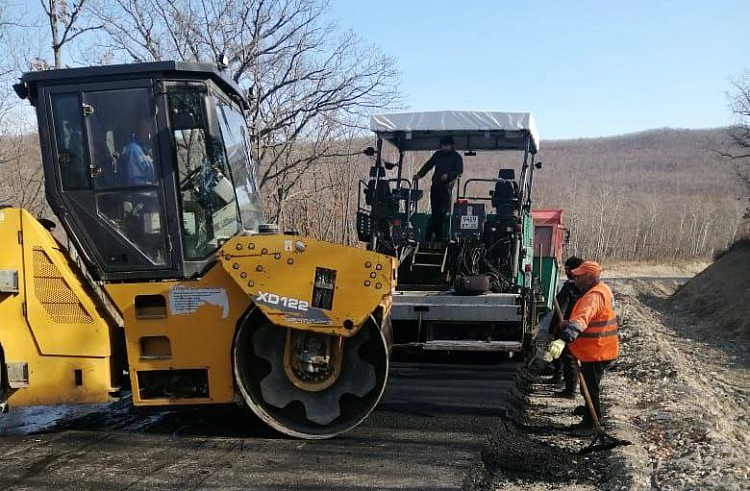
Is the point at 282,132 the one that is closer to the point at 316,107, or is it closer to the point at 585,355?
the point at 316,107

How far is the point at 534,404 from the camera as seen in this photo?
21.2 ft

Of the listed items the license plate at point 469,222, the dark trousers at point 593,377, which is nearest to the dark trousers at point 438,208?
the license plate at point 469,222

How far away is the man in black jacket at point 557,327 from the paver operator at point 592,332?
1078 millimetres

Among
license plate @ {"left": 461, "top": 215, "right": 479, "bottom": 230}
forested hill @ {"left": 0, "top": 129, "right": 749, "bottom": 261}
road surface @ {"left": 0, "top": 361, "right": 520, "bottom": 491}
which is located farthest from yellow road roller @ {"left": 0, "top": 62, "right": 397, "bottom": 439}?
forested hill @ {"left": 0, "top": 129, "right": 749, "bottom": 261}

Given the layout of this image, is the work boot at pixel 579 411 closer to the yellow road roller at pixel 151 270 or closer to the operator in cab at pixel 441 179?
the yellow road roller at pixel 151 270

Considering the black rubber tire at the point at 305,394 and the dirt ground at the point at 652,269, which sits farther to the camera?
the dirt ground at the point at 652,269

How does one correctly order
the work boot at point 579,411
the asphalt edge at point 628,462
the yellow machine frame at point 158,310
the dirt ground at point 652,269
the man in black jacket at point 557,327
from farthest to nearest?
the dirt ground at point 652,269, the man in black jacket at point 557,327, the work boot at point 579,411, the yellow machine frame at point 158,310, the asphalt edge at point 628,462

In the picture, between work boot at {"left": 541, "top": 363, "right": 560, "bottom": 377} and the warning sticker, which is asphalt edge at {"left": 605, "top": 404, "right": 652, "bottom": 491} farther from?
the warning sticker

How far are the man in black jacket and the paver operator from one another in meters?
1.08

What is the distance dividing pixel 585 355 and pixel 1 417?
5037 millimetres

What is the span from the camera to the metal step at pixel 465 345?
23.0 feet

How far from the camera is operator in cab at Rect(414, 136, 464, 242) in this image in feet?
28.2

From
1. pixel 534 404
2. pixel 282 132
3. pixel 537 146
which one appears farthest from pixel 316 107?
pixel 534 404

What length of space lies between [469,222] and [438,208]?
0.78 metres
